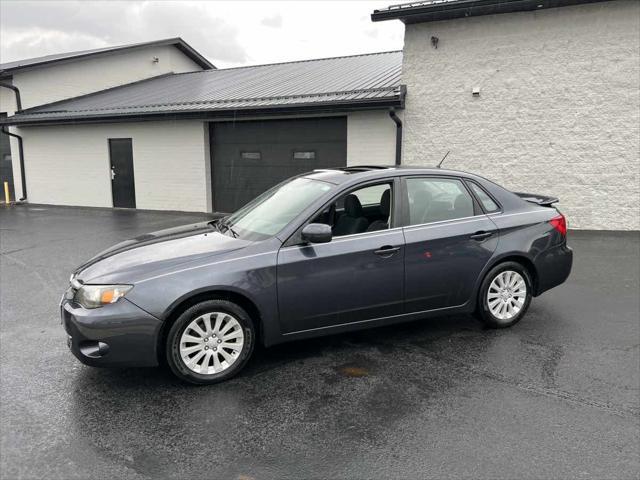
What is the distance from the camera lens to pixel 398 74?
13.0 m

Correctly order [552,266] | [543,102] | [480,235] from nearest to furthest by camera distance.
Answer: [480,235], [552,266], [543,102]

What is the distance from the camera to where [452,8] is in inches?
395

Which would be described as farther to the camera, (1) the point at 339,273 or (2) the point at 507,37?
(2) the point at 507,37

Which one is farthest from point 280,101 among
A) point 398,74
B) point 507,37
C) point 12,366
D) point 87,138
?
point 12,366

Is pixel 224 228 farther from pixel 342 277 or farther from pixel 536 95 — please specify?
pixel 536 95

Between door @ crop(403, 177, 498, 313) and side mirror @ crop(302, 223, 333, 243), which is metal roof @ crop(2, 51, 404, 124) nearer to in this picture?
door @ crop(403, 177, 498, 313)

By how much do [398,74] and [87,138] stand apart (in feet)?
32.0

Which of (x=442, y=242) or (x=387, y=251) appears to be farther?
(x=442, y=242)

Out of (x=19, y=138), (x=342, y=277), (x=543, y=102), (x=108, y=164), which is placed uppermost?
(x=543, y=102)

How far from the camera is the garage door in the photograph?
12.2 meters

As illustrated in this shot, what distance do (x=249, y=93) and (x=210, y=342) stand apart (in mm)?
11370

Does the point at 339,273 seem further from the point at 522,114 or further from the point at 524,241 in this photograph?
the point at 522,114

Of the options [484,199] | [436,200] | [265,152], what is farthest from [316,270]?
[265,152]

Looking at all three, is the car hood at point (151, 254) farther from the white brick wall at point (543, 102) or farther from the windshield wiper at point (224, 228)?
the white brick wall at point (543, 102)
